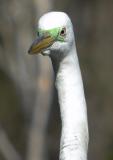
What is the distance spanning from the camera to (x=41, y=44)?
10.3ft

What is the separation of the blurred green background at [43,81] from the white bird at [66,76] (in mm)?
4578

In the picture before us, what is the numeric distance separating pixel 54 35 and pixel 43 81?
479 cm

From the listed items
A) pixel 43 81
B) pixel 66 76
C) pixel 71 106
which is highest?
pixel 66 76

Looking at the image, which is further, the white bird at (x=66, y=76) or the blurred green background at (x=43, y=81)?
the blurred green background at (x=43, y=81)

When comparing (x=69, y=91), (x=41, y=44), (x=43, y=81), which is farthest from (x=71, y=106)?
(x=43, y=81)

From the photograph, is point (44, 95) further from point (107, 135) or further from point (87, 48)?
point (87, 48)

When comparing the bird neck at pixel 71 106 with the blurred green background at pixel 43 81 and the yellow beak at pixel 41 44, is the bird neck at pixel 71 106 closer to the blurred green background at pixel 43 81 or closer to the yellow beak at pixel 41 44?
the yellow beak at pixel 41 44

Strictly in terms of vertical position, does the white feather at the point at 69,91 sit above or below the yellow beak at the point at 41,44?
below

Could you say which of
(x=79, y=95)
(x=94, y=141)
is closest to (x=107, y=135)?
(x=94, y=141)

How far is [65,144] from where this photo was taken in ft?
10.2

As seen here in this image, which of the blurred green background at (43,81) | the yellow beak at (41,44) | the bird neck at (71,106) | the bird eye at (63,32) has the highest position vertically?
the bird eye at (63,32)

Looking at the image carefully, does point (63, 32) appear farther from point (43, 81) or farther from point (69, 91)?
point (43, 81)

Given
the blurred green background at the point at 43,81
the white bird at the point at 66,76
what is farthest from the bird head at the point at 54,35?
the blurred green background at the point at 43,81

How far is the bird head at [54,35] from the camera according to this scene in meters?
3.11
